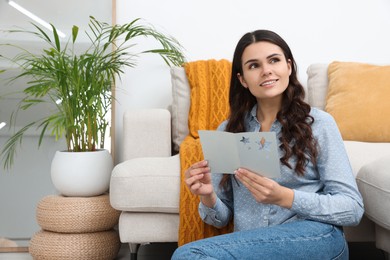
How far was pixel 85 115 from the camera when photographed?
2.16 metres

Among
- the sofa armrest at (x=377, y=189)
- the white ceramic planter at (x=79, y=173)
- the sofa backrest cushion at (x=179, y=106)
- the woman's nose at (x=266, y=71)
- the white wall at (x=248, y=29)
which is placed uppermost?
the white wall at (x=248, y=29)

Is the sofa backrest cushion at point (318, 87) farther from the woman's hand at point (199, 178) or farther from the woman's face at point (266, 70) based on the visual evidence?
the woman's hand at point (199, 178)

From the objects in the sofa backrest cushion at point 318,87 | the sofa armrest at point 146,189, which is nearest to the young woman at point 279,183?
the sofa armrest at point 146,189

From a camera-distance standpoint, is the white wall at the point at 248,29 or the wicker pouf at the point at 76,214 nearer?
the wicker pouf at the point at 76,214

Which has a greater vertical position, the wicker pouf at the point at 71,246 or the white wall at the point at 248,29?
the white wall at the point at 248,29

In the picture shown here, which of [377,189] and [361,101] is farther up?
[361,101]

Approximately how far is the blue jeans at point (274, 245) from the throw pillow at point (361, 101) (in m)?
1.01

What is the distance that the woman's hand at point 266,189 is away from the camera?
1157mm

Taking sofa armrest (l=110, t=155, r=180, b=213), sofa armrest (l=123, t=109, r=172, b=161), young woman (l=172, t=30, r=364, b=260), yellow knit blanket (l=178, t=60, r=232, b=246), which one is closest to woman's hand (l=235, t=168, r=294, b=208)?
young woman (l=172, t=30, r=364, b=260)

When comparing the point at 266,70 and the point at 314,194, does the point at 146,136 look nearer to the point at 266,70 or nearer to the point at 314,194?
the point at 266,70

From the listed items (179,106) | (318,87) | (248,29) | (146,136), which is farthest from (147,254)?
(248,29)

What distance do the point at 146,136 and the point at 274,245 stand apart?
1068mm

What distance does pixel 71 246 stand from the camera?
1.93 metres

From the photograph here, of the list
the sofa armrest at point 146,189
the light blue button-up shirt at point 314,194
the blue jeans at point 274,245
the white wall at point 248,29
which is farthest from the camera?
the white wall at point 248,29
